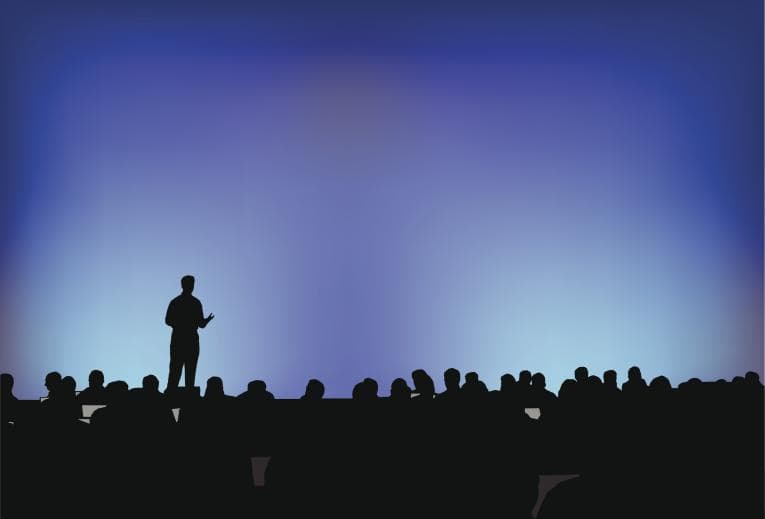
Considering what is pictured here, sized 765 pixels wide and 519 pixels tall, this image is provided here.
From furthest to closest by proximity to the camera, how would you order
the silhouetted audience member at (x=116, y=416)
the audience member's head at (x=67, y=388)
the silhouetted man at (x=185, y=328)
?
the silhouetted man at (x=185, y=328) < the audience member's head at (x=67, y=388) < the silhouetted audience member at (x=116, y=416)

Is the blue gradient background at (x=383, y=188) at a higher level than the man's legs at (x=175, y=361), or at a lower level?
higher

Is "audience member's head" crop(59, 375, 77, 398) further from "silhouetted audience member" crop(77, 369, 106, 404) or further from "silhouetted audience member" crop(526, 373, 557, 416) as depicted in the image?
"silhouetted audience member" crop(526, 373, 557, 416)

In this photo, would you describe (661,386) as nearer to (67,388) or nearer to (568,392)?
(568,392)

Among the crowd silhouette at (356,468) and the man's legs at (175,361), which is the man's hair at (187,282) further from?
the crowd silhouette at (356,468)

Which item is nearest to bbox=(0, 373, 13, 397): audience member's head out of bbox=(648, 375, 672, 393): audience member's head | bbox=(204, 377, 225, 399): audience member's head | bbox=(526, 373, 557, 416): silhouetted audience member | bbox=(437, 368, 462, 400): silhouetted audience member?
bbox=(204, 377, 225, 399): audience member's head

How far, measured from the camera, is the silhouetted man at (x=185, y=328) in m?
5.39

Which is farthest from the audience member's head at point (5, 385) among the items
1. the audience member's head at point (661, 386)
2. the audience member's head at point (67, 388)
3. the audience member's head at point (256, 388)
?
the audience member's head at point (661, 386)

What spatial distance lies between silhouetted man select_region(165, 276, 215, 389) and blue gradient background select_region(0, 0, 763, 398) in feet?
5.17

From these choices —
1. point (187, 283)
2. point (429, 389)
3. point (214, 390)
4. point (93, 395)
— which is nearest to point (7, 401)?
point (93, 395)

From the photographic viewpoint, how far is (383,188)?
7215 mm

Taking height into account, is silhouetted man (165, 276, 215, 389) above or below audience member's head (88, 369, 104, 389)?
above

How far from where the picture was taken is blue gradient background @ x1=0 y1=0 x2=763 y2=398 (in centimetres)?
708

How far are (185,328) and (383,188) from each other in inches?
104

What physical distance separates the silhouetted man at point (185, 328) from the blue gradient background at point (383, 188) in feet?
5.17
